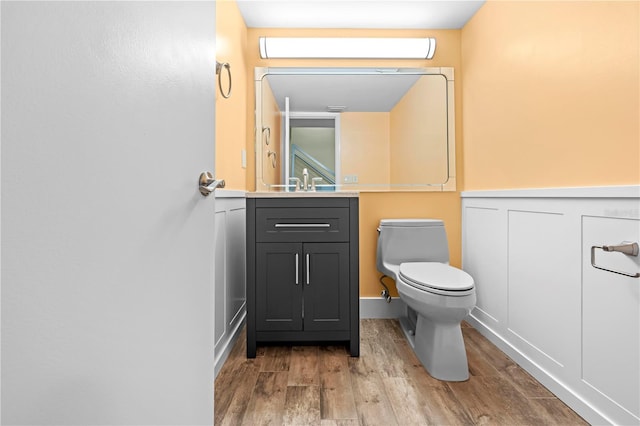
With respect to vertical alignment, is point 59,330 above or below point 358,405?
above

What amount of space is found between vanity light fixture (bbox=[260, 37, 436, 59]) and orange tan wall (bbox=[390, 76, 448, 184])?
0.22 meters

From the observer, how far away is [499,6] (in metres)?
1.98

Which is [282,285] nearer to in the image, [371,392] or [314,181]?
[371,392]

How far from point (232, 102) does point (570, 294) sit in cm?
194

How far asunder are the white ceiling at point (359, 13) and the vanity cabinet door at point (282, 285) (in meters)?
1.53

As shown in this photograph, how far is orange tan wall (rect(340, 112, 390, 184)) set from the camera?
2471 mm

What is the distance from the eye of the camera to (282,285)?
1836mm

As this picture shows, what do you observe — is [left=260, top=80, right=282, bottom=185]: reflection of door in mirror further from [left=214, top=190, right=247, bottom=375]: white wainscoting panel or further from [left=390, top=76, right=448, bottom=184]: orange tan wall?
[left=390, top=76, right=448, bottom=184]: orange tan wall

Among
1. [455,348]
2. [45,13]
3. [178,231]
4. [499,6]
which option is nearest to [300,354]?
[455,348]

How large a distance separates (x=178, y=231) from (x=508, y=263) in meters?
1.80

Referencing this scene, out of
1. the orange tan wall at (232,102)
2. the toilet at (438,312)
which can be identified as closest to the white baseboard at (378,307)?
the toilet at (438,312)

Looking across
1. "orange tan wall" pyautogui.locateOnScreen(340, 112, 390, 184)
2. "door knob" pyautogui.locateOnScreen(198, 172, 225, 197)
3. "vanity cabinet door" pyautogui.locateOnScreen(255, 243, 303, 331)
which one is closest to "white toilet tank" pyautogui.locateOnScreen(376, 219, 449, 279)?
"orange tan wall" pyautogui.locateOnScreen(340, 112, 390, 184)

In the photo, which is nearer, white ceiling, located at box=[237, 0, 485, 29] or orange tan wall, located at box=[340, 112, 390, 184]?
white ceiling, located at box=[237, 0, 485, 29]

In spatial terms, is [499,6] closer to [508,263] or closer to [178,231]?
[508,263]
